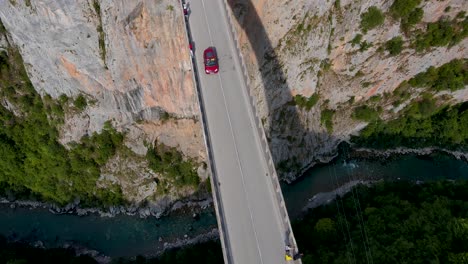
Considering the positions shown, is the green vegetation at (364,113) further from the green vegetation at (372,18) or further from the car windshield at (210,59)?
the car windshield at (210,59)

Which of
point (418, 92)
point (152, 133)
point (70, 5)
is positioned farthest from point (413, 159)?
point (70, 5)

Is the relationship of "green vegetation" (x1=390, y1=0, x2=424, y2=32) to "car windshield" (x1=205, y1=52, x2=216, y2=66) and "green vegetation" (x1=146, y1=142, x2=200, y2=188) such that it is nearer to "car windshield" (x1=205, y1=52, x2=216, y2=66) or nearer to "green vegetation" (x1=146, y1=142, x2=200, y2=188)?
"car windshield" (x1=205, y1=52, x2=216, y2=66)

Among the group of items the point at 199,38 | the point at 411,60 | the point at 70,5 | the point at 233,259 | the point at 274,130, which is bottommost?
the point at 233,259

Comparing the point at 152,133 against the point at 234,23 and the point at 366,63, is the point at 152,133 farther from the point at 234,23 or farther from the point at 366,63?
the point at 366,63

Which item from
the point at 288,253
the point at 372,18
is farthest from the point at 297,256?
the point at 372,18

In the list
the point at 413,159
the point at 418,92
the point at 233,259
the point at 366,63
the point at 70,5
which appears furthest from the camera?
the point at 413,159

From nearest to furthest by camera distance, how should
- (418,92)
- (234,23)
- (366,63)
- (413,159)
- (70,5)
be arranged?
(70,5) → (234,23) → (366,63) → (418,92) → (413,159)

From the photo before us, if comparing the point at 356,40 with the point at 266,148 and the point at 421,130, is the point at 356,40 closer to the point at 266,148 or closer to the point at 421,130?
the point at 421,130
